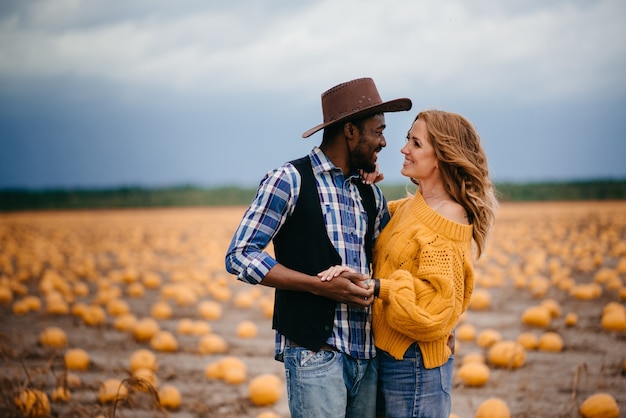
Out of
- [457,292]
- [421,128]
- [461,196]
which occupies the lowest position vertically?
[457,292]

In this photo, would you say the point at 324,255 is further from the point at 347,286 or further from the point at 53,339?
the point at 53,339

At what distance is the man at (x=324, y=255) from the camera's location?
9.51 feet

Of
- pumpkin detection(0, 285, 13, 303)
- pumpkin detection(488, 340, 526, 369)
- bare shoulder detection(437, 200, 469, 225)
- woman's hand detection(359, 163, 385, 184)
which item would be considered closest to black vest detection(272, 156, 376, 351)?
woman's hand detection(359, 163, 385, 184)

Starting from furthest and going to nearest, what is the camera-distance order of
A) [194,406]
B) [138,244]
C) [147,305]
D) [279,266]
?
[138,244]
[147,305]
[194,406]
[279,266]

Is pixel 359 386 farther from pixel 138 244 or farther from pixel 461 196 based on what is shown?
pixel 138 244

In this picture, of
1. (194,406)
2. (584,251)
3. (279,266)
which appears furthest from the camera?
(584,251)

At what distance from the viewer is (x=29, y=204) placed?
180 ft

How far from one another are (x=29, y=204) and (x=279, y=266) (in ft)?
189

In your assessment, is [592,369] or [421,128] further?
[592,369]

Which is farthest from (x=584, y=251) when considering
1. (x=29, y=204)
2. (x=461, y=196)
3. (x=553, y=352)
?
(x=29, y=204)

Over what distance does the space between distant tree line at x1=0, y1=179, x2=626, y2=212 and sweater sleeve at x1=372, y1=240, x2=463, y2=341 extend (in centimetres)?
4803

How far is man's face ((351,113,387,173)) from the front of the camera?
10.4ft

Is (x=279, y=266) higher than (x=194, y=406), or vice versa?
(x=279, y=266)

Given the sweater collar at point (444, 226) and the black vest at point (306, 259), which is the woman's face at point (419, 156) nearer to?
the sweater collar at point (444, 226)
